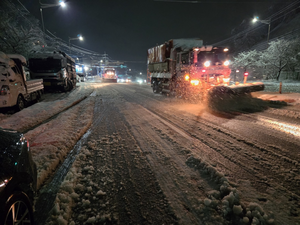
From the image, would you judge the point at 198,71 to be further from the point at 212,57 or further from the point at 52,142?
the point at 52,142

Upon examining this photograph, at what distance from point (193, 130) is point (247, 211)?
3042mm

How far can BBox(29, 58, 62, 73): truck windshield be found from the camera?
1439cm

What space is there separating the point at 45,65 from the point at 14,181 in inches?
639

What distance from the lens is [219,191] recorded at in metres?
2.44

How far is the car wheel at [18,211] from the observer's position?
142 cm

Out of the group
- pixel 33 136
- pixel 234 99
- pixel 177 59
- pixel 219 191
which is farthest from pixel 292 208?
pixel 177 59

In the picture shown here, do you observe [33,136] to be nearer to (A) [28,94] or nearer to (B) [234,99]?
(A) [28,94]

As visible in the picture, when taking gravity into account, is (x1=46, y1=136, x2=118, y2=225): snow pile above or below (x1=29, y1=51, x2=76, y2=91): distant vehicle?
below

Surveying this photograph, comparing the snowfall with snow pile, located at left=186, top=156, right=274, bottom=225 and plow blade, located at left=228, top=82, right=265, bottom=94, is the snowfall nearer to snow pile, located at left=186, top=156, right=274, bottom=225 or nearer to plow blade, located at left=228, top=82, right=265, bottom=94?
snow pile, located at left=186, top=156, right=274, bottom=225

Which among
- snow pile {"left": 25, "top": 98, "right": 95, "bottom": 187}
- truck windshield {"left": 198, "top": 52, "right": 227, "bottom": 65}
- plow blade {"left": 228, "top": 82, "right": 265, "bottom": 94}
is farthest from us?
truck windshield {"left": 198, "top": 52, "right": 227, "bottom": 65}

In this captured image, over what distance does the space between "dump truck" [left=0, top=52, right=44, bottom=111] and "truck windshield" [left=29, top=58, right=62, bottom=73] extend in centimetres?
557

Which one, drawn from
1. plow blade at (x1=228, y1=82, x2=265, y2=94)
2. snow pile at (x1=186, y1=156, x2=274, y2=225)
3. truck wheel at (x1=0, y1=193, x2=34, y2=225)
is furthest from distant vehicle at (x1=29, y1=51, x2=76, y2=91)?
snow pile at (x1=186, y1=156, x2=274, y2=225)

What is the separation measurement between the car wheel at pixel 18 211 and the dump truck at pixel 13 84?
7.30 m

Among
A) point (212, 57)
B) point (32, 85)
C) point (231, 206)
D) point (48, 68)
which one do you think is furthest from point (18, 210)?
point (48, 68)
